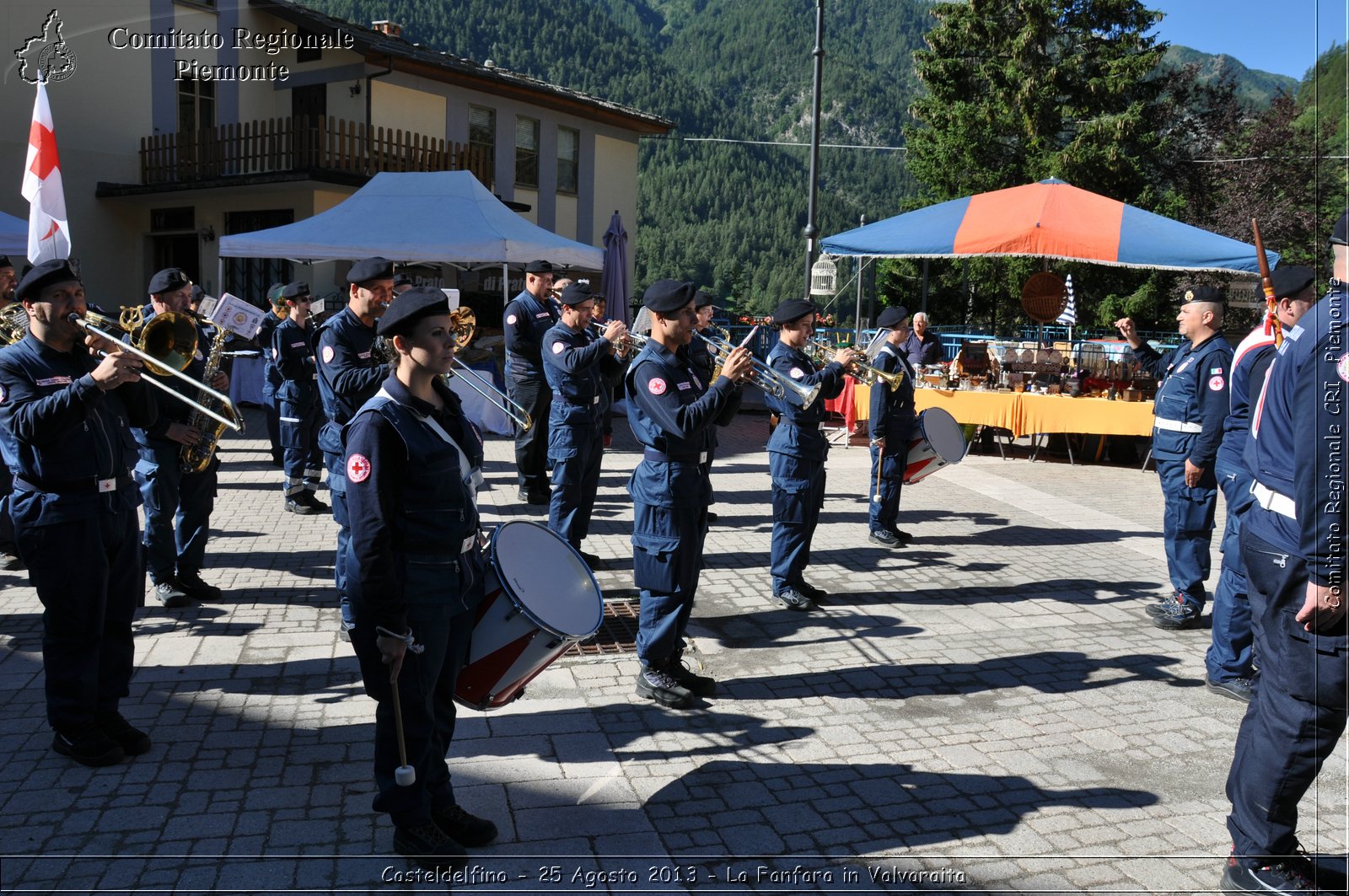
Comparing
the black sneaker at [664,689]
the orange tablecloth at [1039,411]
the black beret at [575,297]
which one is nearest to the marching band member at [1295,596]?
the black sneaker at [664,689]

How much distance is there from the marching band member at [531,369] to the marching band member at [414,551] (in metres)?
5.81

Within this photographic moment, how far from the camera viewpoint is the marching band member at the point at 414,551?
3.28 meters

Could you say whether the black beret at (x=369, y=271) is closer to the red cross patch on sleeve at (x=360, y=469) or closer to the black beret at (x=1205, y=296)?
the red cross patch on sleeve at (x=360, y=469)

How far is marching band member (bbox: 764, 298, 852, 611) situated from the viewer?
672cm

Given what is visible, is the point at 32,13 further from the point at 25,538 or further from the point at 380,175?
the point at 25,538

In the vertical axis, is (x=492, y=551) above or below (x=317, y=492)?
above

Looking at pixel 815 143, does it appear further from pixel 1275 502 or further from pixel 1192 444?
pixel 1275 502

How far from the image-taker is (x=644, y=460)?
532 centimetres

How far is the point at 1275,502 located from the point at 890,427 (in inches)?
202

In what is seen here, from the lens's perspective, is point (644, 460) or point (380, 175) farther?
point (380, 175)

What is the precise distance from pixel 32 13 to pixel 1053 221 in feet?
61.3

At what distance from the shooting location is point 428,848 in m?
3.53

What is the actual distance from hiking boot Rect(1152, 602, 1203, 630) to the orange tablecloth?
6.16 meters

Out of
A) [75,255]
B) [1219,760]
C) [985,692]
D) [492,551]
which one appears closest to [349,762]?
[492,551]
